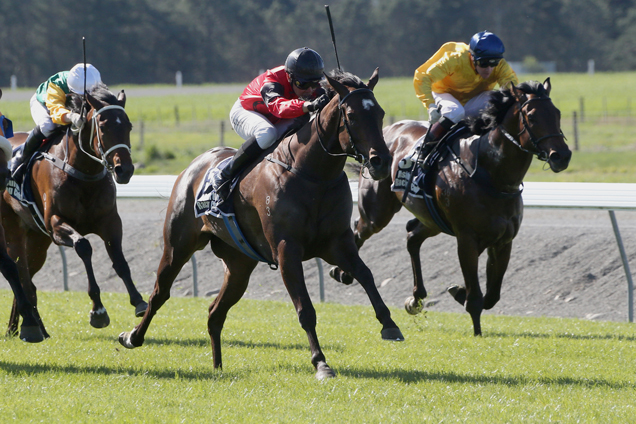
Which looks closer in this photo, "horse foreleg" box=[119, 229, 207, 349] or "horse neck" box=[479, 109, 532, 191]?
"horse foreleg" box=[119, 229, 207, 349]

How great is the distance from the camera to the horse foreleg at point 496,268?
762 centimetres

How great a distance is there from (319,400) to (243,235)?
4.88 feet

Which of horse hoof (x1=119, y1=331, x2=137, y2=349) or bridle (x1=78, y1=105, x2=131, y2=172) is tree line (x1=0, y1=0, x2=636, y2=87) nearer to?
bridle (x1=78, y1=105, x2=131, y2=172)

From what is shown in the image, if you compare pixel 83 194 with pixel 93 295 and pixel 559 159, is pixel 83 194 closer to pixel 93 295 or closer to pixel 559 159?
pixel 93 295

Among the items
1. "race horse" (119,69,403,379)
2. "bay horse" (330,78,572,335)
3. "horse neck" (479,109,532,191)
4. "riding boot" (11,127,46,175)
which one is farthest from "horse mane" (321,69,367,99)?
"riding boot" (11,127,46,175)

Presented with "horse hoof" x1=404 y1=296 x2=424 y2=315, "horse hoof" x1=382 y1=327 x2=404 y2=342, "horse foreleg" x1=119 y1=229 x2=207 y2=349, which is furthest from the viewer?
"horse hoof" x1=404 y1=296 x2=424 y2=315

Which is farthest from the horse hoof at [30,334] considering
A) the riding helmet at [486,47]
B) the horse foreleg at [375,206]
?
the riding helmet at [486,47]

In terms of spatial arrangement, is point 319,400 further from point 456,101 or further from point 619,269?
point 619,269

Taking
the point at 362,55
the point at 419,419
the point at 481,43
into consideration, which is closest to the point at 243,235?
the point at 419,419

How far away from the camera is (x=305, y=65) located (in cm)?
596

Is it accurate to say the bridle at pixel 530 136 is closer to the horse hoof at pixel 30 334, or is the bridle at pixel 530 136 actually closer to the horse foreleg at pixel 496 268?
the horse foreleg at pixel 496 268

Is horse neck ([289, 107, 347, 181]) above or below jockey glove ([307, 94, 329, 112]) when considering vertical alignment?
below

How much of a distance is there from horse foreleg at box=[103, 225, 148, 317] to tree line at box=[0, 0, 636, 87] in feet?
146

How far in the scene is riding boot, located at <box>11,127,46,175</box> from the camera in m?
7.94
